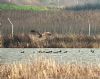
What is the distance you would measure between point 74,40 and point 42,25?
17.8 meters

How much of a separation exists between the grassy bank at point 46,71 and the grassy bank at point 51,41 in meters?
24.5

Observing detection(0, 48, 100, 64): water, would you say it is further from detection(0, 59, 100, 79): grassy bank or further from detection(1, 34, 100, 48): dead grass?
detection(1, 34, 100, 48): dead grass

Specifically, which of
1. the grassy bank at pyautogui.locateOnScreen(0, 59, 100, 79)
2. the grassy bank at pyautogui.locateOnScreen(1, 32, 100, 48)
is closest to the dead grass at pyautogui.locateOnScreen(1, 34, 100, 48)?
the grassy bank at pyautogui.locateOnScreen(1, 32, 100, 48)

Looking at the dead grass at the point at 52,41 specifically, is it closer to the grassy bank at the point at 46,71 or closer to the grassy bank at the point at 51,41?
the grassy bank at the point at 51,41

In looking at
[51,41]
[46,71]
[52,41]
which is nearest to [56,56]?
[46,71]

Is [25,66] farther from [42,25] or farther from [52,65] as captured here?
[42,25]

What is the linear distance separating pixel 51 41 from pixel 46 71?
29.1 metres

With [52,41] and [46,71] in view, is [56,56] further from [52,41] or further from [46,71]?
[52,41]

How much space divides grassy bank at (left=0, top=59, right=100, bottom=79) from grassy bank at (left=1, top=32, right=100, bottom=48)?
2452 centimetres

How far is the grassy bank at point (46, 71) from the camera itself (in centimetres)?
1730

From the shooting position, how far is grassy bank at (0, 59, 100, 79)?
17.3 m

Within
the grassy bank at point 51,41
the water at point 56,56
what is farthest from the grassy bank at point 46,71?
the grassy bank at point 51,41

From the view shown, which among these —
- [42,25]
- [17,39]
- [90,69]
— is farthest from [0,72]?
[42,25]

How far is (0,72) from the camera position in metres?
17.9
